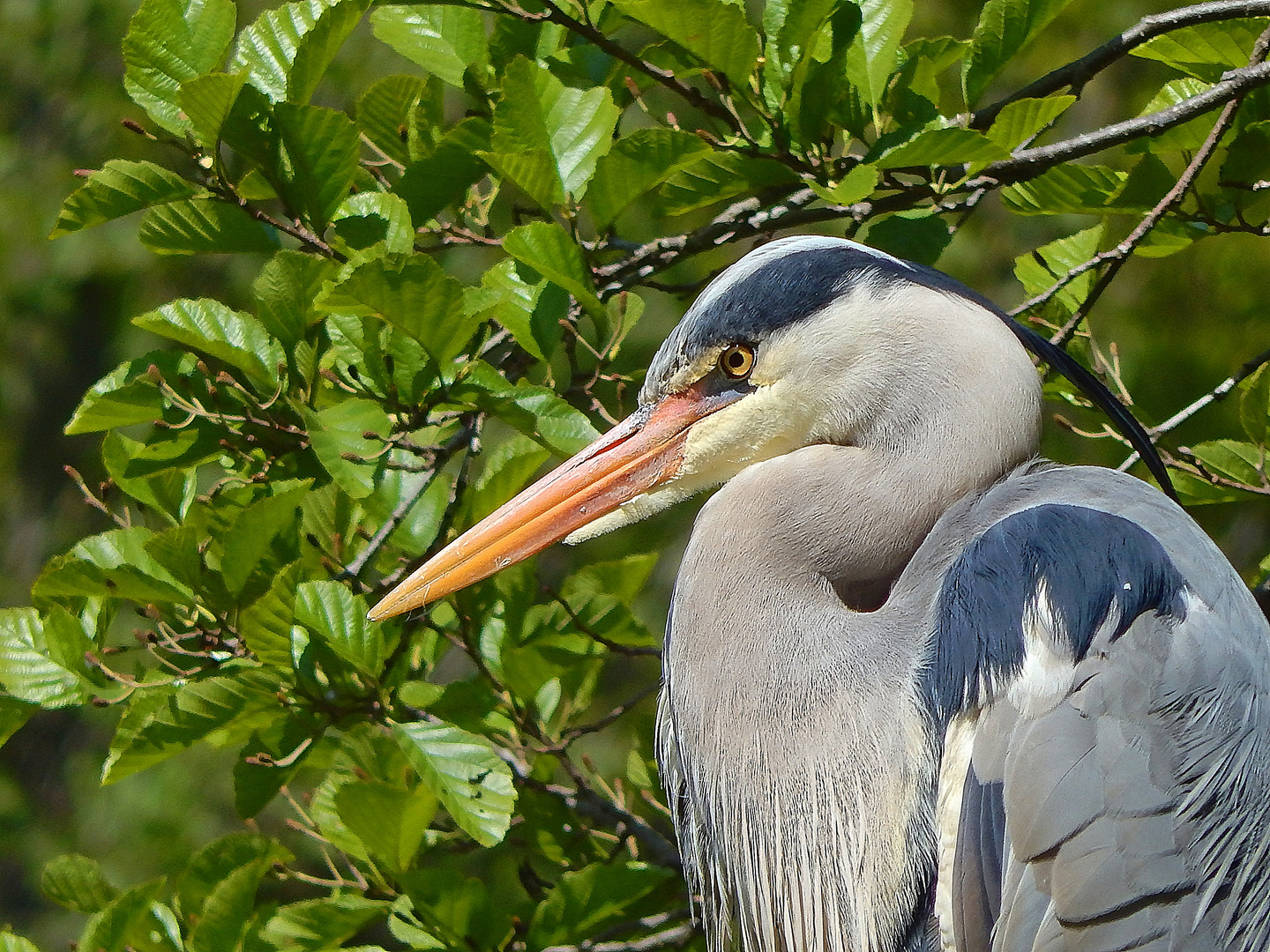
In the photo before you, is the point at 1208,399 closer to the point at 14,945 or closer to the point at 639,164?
the point at 639,164

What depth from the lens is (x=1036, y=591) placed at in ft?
4.77

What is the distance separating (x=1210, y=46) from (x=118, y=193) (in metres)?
1.48

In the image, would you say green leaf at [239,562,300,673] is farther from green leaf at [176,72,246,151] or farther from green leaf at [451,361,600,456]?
green leaf at [176,72,246,151]

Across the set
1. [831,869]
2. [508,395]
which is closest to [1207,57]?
[508,395]

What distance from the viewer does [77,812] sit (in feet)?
19.0

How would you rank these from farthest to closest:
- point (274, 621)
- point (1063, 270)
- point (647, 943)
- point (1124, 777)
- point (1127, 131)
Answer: point (1063, 270) → point (647, 943) → point (1127, 131) → point (274, 621) → point (1124, 777)

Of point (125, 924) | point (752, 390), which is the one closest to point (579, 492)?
point (752, 390)

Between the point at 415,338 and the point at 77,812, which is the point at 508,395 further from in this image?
Result: the point at 77,812

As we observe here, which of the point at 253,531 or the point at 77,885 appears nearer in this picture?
the point at 253,531

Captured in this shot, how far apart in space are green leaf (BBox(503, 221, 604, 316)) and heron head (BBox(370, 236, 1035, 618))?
144 mm

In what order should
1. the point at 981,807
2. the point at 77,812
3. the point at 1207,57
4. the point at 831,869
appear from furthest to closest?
the point at 77,812
the point at 1207,57
the point at 831,869
the point at 981,807

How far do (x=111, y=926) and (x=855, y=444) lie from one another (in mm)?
1162

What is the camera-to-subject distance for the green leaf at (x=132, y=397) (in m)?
1.68

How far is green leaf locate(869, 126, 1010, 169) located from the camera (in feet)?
5.13
